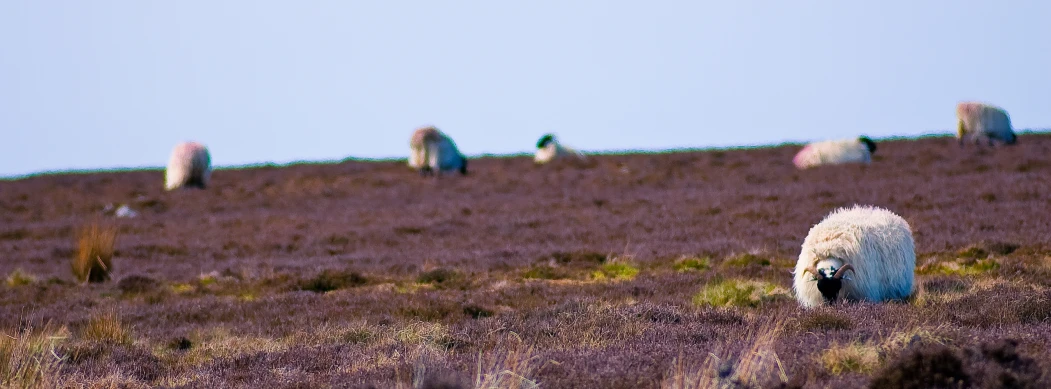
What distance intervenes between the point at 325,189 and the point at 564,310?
2612 centimetres

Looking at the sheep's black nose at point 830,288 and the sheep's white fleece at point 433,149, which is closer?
the sheep's black nose at point 830,288

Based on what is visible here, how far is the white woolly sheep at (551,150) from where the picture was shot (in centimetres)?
4609

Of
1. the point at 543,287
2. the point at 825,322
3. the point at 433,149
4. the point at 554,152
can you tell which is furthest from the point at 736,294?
the point at 554,152

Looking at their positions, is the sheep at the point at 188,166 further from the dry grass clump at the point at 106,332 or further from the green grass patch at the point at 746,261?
the dry grass clump at the point at 106,332

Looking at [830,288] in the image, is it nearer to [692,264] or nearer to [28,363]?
[692,264]

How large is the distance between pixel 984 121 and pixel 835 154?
7.11 m

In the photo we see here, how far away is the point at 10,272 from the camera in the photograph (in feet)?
59.5

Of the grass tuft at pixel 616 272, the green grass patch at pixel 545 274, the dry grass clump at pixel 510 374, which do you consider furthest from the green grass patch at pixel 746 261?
the dry grass clump at pixel 510 374

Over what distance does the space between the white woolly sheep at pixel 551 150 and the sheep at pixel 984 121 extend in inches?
657

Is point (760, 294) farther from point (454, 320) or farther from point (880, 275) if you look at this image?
point (454, 320)

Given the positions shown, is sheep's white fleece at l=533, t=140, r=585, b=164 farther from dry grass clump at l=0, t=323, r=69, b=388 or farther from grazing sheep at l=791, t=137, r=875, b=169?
dry grass clump at l=0, t=323, r=69, b=388

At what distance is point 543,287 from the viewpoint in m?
13.3

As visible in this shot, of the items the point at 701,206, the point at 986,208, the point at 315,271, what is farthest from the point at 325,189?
the point at 986,208

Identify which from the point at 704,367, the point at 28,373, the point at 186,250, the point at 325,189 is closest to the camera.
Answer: the point at 704,367
